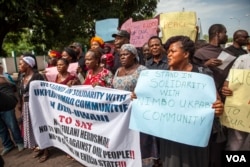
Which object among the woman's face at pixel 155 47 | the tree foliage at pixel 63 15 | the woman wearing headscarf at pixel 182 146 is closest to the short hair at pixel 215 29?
the woman's face at pixel 155 47

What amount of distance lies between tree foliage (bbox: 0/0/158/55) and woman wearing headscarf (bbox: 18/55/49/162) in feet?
23.4

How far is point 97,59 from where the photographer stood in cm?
424

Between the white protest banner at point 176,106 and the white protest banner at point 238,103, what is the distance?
11.7 inches

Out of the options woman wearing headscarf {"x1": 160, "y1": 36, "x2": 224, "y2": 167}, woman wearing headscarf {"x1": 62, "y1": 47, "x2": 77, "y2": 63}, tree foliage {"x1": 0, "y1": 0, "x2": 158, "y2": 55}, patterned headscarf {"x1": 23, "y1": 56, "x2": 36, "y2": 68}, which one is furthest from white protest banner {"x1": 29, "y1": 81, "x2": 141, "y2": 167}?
tree foliage {"x1": 0, "y1": 0, "x2": 158, "y2": 55}

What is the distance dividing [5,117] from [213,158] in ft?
11.7

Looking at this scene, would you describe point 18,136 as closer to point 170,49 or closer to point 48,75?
point 48,75

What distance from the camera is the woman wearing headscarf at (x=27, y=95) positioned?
15.6ft

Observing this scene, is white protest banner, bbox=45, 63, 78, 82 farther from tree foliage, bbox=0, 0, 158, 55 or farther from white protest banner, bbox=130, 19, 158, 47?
tree foliage, bbox=0, 0, 158, 55

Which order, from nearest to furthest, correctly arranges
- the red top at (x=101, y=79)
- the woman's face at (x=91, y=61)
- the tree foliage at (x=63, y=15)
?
the red top at (x=101, y=79)
the woman's face at (x=91, y=61)
the tree foliage at (x=63, y=15)

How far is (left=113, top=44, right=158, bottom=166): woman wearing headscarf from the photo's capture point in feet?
11.6

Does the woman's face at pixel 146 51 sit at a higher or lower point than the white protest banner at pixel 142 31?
lower

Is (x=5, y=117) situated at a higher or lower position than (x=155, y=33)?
lower

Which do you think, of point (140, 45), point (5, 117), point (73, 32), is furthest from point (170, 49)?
point (73, 32)

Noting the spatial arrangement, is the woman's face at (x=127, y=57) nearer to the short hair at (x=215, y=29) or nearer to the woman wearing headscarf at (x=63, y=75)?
the woman wearing headscarf at (x=63, y=75)
